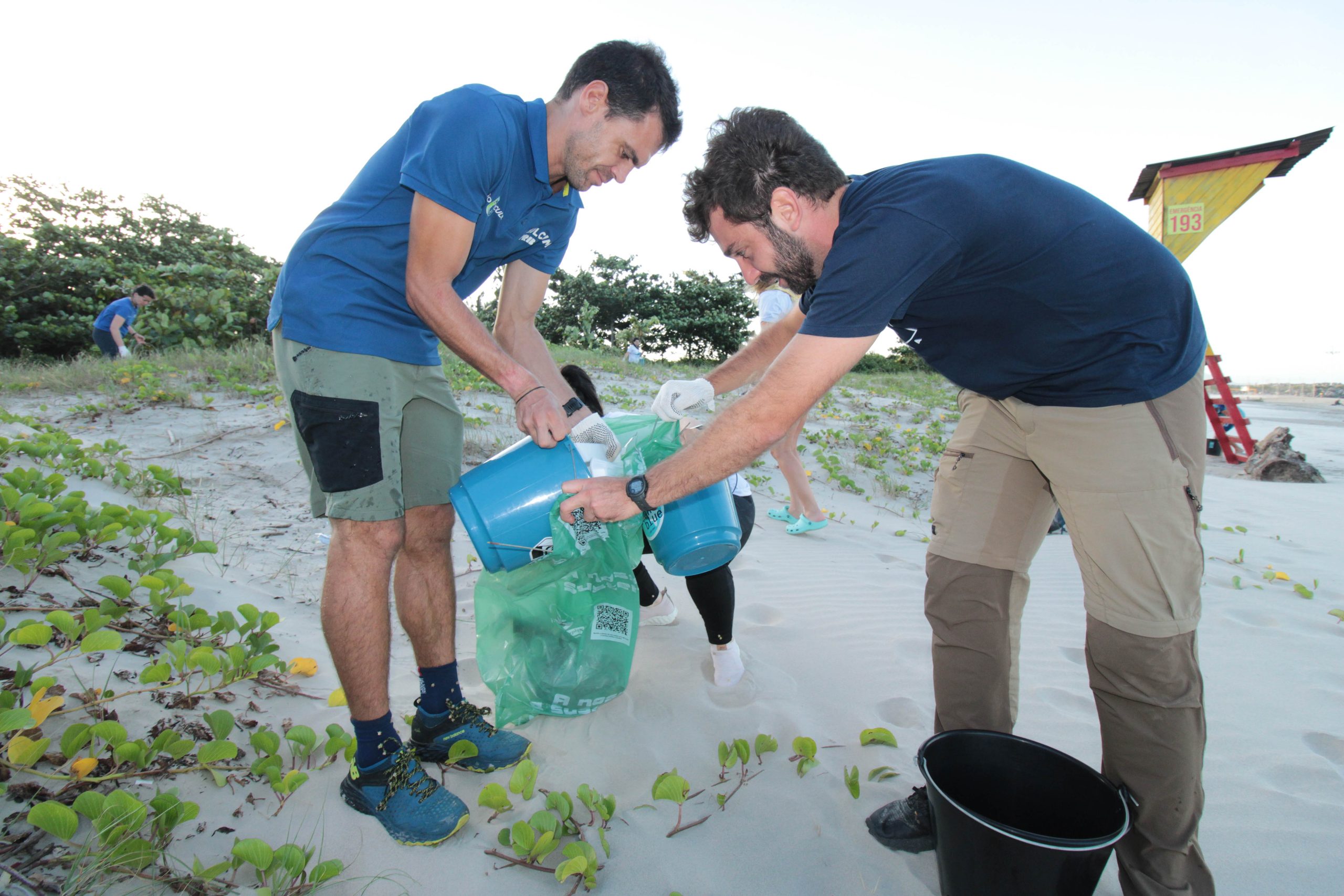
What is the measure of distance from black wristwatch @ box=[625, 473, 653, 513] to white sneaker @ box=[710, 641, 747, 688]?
0.91m

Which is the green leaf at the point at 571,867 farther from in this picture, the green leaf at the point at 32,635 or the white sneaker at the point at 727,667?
the green leaf at the point at 32,635

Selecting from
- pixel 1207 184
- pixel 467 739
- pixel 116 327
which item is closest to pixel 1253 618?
pixel 467 739

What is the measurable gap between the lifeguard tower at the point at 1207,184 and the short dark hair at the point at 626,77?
6.84 m

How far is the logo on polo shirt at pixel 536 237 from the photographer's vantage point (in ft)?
6.31

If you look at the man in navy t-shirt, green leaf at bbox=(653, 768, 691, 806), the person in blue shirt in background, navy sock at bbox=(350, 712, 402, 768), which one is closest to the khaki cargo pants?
the man in navy t-shirt

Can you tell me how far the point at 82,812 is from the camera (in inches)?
50.9

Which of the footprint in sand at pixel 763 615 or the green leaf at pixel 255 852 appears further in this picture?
the footprint in sand at pixel 763 615

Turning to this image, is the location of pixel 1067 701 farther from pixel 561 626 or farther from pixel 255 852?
pixel 255 852

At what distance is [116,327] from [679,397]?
26.1 ft

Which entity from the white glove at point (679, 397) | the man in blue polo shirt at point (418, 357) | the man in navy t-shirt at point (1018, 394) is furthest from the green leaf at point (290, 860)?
the white glove at point (679, 397)

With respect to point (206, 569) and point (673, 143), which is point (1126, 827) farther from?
point (206, 569)

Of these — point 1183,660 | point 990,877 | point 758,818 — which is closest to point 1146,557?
point 1183,660

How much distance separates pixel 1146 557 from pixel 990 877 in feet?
2.29

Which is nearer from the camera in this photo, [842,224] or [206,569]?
Result: [842,224]
